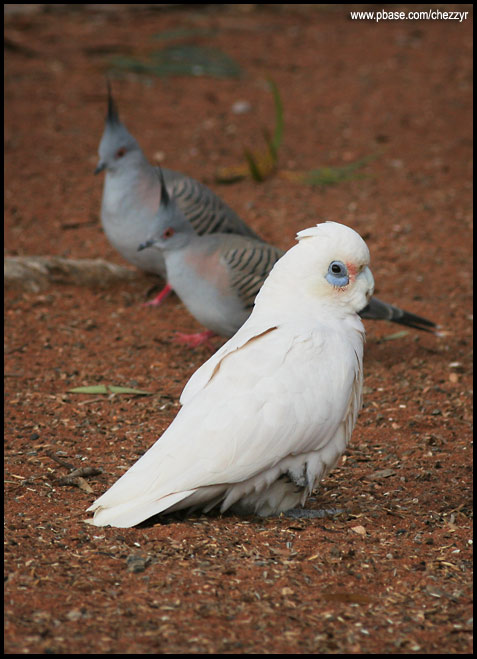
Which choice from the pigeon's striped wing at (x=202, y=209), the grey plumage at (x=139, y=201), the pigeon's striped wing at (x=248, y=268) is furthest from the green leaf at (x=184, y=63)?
the pigeon's striped wing at (x=248, y=268)

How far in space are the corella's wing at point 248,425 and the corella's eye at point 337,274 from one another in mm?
252

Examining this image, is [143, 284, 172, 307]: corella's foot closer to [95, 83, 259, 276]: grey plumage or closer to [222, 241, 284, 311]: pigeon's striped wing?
[95, 83, 259, 276]: grey plumage

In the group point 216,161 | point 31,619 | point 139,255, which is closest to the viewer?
point 31,619

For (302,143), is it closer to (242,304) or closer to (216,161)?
(216,161)

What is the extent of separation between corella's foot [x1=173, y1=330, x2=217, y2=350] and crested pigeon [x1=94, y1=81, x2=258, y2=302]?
2.11 ft

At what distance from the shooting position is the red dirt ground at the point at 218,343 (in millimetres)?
2793

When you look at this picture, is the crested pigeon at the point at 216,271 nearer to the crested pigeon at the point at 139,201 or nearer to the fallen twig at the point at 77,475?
the crested pigeon at the point at 139,201

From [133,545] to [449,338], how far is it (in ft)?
10.9

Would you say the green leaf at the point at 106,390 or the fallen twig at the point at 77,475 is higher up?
the fallen twig at the point at 77,475

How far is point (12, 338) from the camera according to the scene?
578cm

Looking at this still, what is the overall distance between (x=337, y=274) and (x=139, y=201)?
2852 mm

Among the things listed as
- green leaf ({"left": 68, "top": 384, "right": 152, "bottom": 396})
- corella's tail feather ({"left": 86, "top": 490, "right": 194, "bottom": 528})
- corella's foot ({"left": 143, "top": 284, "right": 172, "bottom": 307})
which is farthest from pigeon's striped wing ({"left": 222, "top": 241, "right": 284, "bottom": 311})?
corella's tail feather ({"left": 86, "top": 490, "right": 194, "bottom": 528})

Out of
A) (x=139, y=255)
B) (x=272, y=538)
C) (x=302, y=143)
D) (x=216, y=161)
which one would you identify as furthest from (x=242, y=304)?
(x=302, y=143)

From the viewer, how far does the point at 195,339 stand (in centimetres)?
579
